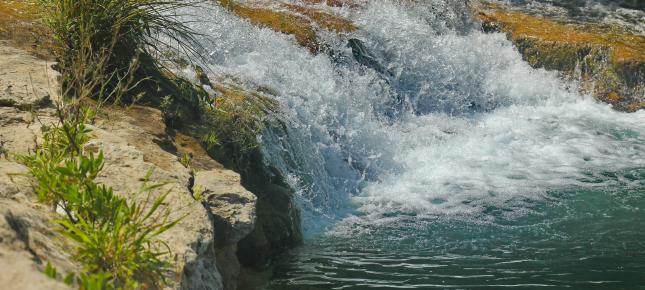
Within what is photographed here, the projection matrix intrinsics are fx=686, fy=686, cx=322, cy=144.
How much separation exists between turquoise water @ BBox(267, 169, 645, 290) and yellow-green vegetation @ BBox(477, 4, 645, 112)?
6457 mm

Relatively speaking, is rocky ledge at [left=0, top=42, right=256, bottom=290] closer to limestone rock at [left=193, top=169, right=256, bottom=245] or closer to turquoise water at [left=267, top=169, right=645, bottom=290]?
limestone rock at [left=193, top=169, right=256, bottom=245]

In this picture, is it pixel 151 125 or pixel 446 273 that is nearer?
pixel 151 125

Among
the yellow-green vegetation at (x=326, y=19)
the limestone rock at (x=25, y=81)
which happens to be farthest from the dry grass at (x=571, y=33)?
the limestone rock at (x=25, y=81)

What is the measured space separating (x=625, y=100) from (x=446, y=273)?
973 cm

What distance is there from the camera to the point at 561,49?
47.8 feet

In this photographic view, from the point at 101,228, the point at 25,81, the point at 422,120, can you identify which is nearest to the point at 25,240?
the point at 101,228

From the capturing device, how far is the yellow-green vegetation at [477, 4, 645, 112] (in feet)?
45.4

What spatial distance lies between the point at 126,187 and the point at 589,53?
12802 millimetres

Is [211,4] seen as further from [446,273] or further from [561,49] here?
[561,49]

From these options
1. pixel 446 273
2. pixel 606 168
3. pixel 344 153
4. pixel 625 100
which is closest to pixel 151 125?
pixel 446 273

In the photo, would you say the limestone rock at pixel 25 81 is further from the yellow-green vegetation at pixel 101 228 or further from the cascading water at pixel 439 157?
the cascading water at pixel 439 157

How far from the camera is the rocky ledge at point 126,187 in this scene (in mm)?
2471

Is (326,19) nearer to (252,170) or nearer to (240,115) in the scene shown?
(240,115)

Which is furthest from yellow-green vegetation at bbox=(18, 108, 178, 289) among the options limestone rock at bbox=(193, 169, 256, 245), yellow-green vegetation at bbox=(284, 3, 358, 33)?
yellow-green vegetation at bbox=(284, 3, 358, 33)
